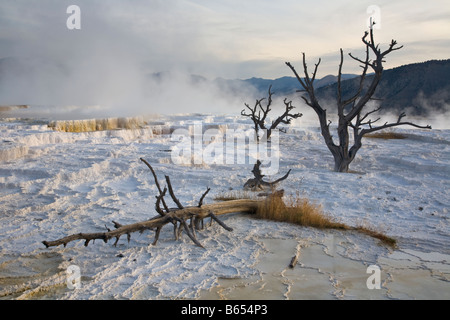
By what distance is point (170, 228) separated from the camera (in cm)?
417

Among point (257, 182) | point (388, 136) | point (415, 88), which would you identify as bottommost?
point (257, 182)

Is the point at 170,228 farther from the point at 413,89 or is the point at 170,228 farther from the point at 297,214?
the point at 413,89

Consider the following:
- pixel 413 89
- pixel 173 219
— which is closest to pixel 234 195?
pixel 173 219

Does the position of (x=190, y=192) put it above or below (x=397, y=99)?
below

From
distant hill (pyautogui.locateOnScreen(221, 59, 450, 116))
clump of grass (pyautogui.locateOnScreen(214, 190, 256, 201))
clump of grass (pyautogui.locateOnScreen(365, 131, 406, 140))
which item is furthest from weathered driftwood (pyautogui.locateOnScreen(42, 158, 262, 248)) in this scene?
distant hill (pyautogui.locateOnScreen(221, 59, 450, 116))

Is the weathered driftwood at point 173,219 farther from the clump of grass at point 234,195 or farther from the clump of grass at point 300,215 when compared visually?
the clump of grass at point 234,195

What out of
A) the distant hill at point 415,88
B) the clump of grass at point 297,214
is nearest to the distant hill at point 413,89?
the distant hill at point 415,88

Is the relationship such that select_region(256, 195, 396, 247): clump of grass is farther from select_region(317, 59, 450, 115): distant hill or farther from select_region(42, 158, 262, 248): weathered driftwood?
select_region(317, 59, 450, 115): distant hill

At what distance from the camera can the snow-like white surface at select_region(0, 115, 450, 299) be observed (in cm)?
291

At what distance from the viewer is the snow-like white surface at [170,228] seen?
291 centimetres
